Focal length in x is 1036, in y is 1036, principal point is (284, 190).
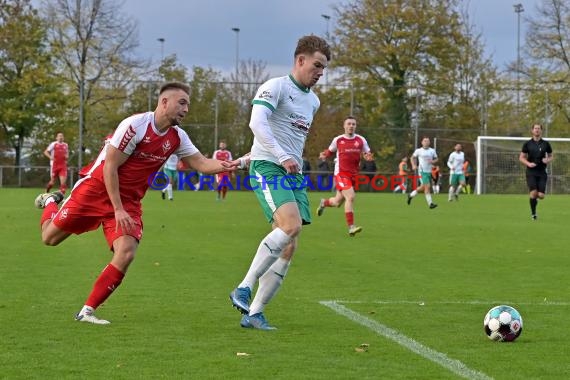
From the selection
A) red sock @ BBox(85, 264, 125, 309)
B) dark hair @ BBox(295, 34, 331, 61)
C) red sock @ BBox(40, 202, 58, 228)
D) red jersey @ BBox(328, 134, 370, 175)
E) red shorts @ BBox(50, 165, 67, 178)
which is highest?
dark hair @ BBox(295, 34, 331, 61)

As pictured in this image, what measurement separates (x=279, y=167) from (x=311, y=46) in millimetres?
979

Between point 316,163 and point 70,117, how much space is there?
13323mm

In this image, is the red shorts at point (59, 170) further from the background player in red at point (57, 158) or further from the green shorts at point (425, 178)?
the green shorts at point (425, 178)

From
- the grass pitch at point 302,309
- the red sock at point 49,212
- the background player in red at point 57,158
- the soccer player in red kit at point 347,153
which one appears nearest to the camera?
the grass pitch at point 302,309

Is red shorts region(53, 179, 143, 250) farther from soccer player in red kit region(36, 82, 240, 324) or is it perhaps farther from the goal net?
the goal net

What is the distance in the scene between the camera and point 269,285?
8.02m

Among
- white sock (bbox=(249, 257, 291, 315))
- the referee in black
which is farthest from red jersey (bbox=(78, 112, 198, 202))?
the referee in black

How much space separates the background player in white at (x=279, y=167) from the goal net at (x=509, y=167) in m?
42.9

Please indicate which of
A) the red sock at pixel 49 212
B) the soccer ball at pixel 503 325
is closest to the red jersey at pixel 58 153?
the red sock at pixel 49 212

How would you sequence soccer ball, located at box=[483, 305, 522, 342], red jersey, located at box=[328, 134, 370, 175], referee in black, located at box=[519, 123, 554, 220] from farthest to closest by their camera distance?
referee in black, located at box=[519, 123, 554, 220], red jersey, located at box=[328, 134, 370, 175], soccer ball, located at box=[483, 305, 522, 342]

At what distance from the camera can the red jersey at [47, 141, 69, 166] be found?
112ft

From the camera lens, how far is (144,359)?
639 cm

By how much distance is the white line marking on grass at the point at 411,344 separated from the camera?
19.9 ft

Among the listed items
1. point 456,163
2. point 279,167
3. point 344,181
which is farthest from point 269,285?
point 456,163
